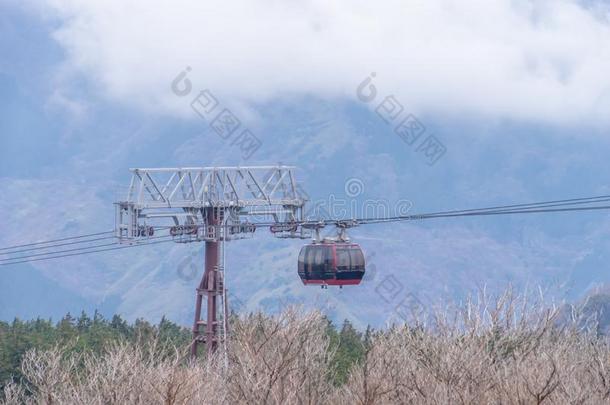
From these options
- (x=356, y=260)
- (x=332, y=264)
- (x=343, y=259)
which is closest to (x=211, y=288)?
(x=332, y=264)

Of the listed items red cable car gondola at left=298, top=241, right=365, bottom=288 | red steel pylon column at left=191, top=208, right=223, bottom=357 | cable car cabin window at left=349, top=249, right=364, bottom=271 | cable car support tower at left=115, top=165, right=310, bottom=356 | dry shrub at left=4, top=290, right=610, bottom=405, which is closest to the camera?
dry shrub at left=4, top=290, right=610, bottom=405

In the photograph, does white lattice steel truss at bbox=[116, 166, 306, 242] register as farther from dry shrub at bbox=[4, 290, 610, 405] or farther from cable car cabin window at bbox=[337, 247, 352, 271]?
cable car cabin window at bbox=[337, 247, 352, 271]

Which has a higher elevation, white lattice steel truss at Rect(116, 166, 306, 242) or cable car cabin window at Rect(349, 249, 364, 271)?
white lattice steel truss at Rect(116, 166, 306, 242)

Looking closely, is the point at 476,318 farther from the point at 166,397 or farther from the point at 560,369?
the point at 166,397

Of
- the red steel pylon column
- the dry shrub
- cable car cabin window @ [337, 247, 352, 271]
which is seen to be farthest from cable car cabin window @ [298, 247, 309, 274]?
the red steel pylon column

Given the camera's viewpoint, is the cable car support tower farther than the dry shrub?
Yes

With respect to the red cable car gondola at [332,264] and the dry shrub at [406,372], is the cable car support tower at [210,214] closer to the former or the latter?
the dry shrub at [406,372]

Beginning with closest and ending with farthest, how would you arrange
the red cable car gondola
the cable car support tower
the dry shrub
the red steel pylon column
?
the dry shrub → the red cable car gondola → the cable car support tower → the red steel pylon column

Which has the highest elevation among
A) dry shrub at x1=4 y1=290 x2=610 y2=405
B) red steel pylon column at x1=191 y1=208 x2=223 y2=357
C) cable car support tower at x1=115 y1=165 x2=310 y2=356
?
cable car support tower at x1=115 y1=165 x2=310 y2=356
